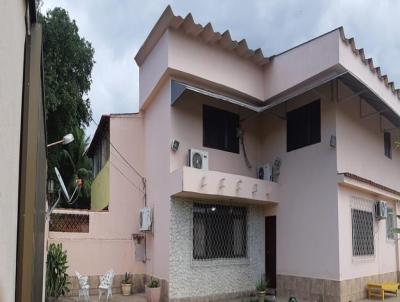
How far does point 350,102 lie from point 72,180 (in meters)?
16.8

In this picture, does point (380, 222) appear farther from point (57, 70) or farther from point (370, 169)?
point (57, 70)

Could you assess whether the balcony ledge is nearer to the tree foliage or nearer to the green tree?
the tree foliage

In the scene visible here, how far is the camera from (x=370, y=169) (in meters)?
13.3

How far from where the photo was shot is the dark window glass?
48.3 ft

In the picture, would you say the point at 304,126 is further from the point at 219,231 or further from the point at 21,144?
the point at 21,144

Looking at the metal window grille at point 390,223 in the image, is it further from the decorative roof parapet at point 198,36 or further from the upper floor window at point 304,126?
the decorative roof parapet at point 198,36

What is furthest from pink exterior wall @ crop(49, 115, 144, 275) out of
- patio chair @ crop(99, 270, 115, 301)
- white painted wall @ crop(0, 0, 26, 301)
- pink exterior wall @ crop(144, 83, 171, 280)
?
white painted wall @ crop(0, 0, 26, 301)

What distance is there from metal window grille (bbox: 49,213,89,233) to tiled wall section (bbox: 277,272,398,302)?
5.98m

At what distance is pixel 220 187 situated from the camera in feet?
36.8

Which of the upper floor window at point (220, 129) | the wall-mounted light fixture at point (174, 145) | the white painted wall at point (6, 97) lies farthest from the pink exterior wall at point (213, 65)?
the white painted wall at point (6, 97)

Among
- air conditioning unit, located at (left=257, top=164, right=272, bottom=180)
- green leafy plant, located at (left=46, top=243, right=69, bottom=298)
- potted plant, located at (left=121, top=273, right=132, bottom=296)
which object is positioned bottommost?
potted plant, located at (left=121, top=273, right=132, bottom=296)

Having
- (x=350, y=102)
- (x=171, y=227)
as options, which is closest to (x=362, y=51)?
(x=350, y=102)

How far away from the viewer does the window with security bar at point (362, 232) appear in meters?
11.8

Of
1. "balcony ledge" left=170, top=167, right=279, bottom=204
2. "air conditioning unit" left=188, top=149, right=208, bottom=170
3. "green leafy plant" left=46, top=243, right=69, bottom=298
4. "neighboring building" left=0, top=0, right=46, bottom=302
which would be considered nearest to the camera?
"neighboring building" left=0, top=0, right=46, bottom=302
